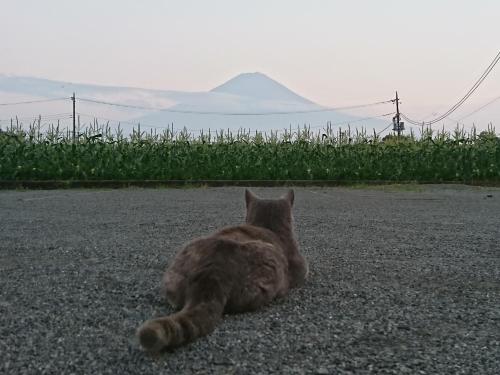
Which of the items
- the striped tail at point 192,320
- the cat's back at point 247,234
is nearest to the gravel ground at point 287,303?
the striped tail at point 192,320

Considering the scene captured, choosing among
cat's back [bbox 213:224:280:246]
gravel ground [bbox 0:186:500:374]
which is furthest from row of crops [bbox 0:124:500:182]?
cat's back [bbox 213:224:280:246]

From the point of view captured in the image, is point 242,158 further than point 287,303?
Yes

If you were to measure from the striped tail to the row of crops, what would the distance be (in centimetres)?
1079

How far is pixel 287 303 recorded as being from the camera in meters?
2.71

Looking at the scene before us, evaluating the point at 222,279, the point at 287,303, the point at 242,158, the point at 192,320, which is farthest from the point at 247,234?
the point at 242,158

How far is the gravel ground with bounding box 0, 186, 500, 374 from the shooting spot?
6.36 ft

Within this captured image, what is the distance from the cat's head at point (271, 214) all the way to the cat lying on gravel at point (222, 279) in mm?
87

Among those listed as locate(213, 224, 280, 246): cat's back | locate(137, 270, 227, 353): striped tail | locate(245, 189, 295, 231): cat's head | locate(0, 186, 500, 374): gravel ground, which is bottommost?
locate(0, 186, 500, 374): gravel ground

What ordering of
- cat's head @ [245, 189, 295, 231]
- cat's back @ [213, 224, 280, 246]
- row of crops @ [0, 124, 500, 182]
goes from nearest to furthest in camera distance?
1. cat's back @ [213, 224, 280, 246]
2. cat's head @ [245, 189, 295, 231]
3. row of crops @ [0, 124, 500, 182]

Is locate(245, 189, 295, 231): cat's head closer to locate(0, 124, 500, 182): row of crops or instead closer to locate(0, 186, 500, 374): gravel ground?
locate(0, 186, 500, 374): gravel ground

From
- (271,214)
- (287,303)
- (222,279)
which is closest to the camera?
(222,279)

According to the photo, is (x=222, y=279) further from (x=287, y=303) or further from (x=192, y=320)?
(x=287, y=303)

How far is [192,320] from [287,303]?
783mm

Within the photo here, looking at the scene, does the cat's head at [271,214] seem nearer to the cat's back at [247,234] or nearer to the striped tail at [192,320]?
the cat's back at [247,234]
